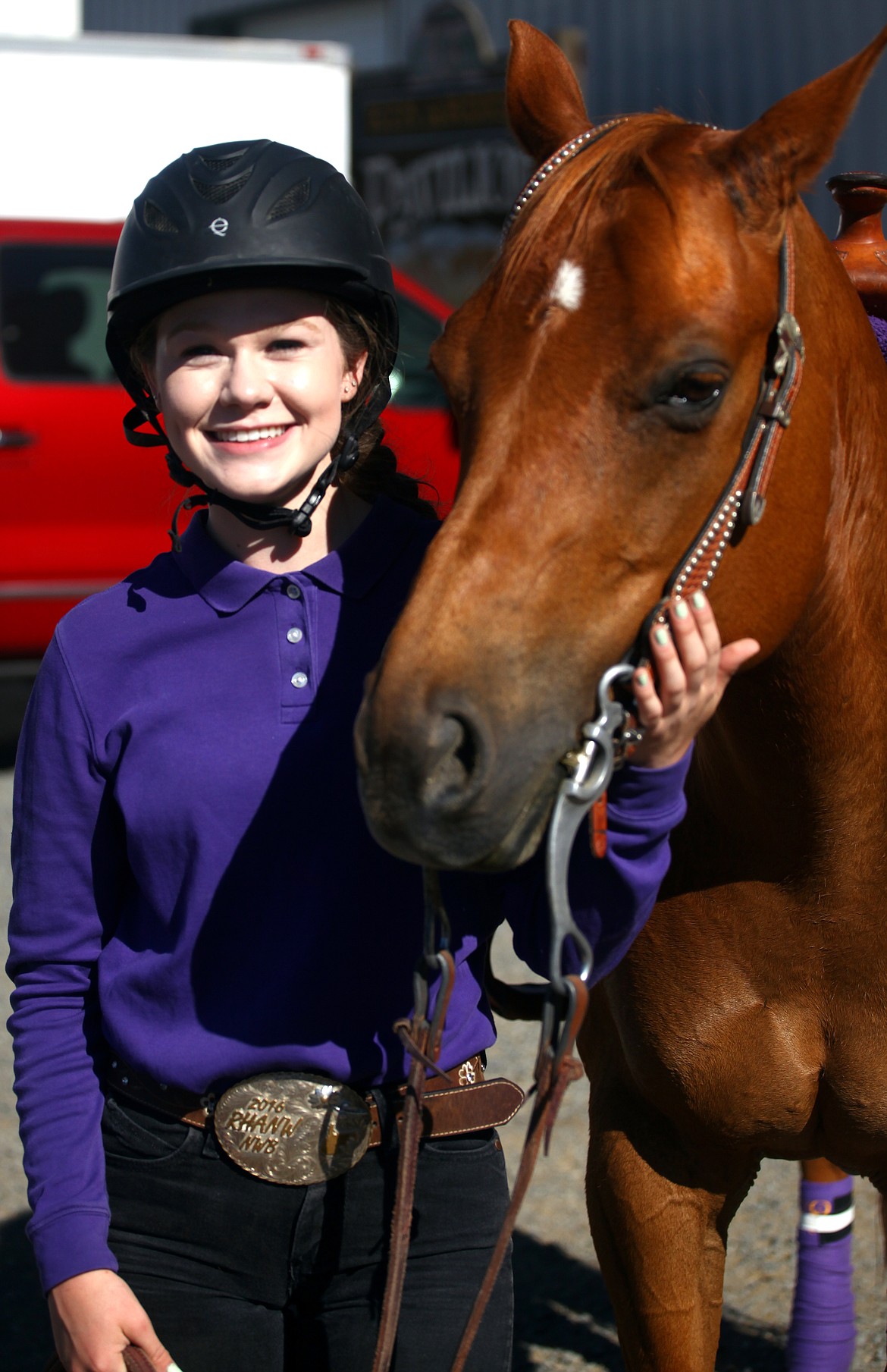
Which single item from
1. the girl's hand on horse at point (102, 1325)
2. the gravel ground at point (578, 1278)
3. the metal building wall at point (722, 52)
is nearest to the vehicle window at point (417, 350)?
the metal building wall at point (722, 52)

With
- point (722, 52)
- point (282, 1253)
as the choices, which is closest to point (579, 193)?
point (282, 1253)

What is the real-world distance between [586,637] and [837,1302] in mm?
1819

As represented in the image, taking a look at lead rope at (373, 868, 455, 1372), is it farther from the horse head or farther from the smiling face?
the smiling face

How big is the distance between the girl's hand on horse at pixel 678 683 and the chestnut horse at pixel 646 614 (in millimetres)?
38

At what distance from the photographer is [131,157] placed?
27.1 feet

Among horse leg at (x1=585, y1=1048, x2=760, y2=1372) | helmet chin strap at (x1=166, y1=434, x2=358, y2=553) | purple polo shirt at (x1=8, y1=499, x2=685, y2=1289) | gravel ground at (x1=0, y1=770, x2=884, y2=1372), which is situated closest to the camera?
purple polo shirt at (x1=8, y1=499, x2=685, y2=1289)

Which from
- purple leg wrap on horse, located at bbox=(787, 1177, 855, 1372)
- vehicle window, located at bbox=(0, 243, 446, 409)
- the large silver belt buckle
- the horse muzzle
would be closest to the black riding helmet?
the horse muzzle

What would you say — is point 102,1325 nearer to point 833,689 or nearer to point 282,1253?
point 282,1253

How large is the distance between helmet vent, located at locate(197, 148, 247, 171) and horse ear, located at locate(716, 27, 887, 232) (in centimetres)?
66

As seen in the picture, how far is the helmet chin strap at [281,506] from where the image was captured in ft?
5.91

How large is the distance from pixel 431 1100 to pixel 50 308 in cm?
624

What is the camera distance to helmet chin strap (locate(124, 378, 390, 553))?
5.91 ft

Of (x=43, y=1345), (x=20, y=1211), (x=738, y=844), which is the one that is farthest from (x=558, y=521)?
(x=20, y=1211)

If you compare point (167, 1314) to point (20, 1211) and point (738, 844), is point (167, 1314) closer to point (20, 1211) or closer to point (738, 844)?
point (738, 844)
